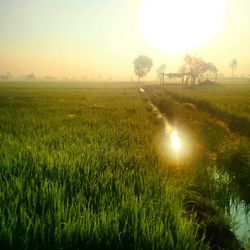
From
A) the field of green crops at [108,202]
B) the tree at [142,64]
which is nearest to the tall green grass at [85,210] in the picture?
the field of green crops at [108,202]

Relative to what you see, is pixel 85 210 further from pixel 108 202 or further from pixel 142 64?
pixel 142 64

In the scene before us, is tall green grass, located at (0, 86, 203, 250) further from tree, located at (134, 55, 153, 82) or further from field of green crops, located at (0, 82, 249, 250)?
tree, located at (134, 55, 153, 82)

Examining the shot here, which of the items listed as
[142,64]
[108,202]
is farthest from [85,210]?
[142,64]

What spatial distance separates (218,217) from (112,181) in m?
2.08

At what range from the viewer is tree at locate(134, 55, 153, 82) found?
15994 cm

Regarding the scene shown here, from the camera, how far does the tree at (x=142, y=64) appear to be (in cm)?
15994

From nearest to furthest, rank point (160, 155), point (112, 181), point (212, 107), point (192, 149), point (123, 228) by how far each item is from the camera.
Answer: point (123, 228) → point (112, 181) → point (160, 155) → point (192, 149) → point (212, 107)

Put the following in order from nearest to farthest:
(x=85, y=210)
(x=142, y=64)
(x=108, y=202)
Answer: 1. (x=85, y=210)
2. (x=108, y=202)
3. (x=142, y=64)

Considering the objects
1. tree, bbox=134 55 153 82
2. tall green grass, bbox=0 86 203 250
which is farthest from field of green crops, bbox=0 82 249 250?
tree, bbox=134 55 153 82

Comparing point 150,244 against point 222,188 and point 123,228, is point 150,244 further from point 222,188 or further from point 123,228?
point 222,188

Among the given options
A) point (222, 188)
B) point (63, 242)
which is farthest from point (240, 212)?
point (63, 242)

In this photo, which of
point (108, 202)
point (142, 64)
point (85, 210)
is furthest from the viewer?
point (142, 64)

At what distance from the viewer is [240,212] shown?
7.39m

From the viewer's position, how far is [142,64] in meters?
160
